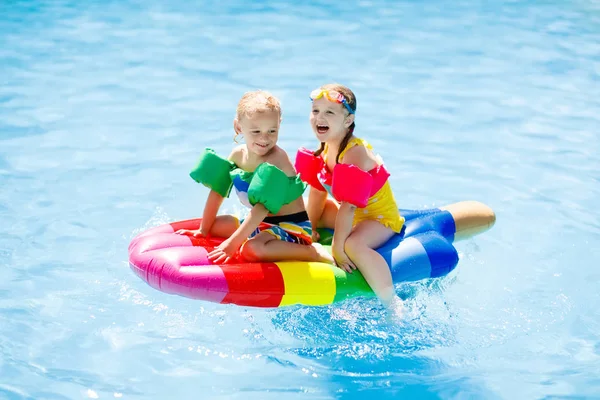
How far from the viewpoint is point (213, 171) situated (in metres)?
4.36

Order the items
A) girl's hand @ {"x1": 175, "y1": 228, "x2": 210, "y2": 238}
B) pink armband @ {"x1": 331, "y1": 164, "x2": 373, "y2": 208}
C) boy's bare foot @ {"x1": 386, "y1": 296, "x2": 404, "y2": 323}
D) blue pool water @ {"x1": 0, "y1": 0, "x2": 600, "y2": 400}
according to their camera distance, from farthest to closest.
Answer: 1. girl's hand @ {"x1": 175, "y1": 228, "x2": 210, "y2": 238}
2. boy's bare foot @ {"x1": 386, "y1": 296, "x2": 404, "y2": 323}
3. pink armband @ {"x1": 331, "y1": 164, "x2": 373, "y2": 208}
4. blue pool water @ {"x1": 0, "y1": 0, "x2": 600, "y2": 400}

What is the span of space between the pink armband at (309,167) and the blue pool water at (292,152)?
737 millimetres

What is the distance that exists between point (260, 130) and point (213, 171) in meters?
0.42

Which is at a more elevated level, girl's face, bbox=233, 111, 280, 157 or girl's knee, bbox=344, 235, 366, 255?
girl's face, bbox=233, 111, 280, 157

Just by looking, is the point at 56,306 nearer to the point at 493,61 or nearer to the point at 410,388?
the point at 410,388

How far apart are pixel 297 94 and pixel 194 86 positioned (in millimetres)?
1077

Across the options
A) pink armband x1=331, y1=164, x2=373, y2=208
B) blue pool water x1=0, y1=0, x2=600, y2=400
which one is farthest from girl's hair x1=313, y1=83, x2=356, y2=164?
blue pool water x1=0, y1=0, x2=600, y2=400

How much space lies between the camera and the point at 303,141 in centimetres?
686

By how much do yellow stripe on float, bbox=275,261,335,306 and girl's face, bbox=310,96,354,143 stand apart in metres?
0.71

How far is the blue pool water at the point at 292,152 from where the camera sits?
398 cm

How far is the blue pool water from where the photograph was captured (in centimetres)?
398

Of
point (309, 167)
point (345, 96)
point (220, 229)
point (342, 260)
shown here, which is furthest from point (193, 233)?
point (345, 96)

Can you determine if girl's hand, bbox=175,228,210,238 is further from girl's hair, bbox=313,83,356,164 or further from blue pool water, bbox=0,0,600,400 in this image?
girl's hair, bbox=313,83,356,164

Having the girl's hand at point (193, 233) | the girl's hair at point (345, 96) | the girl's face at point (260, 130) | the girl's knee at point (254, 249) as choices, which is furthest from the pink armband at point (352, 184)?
the girl's hand at point (193, 233)
